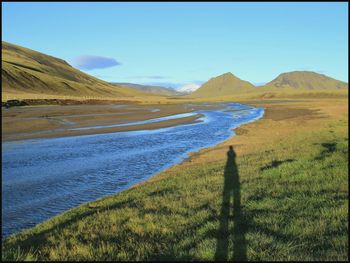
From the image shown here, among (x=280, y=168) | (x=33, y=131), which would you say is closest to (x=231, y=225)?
(x=280, y=168)

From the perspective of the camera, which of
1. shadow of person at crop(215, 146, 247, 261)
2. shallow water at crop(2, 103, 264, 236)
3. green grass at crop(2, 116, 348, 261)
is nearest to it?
shadow of person at crop(215, 146, 247, 261)

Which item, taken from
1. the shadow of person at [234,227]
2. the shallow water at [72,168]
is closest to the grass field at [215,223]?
the shadow of person at [234,227]

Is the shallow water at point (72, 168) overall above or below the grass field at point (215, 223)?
below

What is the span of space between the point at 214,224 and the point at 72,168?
14094 mm

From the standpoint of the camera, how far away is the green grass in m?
6.64

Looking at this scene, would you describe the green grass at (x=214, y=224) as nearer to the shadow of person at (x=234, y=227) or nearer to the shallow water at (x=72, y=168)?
the shadow of person at (x=234, y=227)

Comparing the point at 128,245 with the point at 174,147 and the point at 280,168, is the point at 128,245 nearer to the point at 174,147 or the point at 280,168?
the point at 280,168

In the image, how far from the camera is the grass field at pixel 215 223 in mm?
6641

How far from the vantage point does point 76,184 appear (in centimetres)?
1672

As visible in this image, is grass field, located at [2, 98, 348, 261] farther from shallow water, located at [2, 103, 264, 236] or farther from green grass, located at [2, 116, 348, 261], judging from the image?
shallow water, located at [2, 103, 264, 236]

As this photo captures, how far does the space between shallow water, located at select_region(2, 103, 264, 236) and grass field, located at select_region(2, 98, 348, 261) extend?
2805 millimetres

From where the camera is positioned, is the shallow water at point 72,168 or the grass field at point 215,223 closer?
the grass field at point 215,223

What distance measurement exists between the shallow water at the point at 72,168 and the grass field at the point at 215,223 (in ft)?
9.20

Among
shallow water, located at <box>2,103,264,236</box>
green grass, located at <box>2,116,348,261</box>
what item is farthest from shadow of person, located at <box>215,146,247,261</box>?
shallow water, located at <box>2,103,264,236</box>
